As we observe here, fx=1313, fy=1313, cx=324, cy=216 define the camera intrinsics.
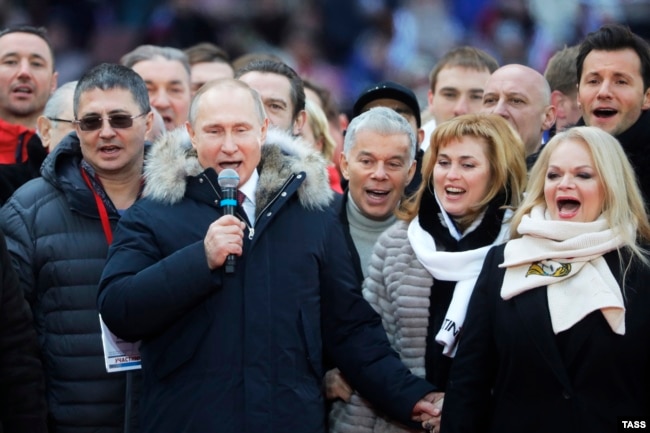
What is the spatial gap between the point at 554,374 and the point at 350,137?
173 cm

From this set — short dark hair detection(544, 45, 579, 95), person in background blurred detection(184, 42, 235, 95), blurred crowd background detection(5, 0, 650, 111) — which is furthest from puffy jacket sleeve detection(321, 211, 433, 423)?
blurred crowd background detection(5, 0, 650, 111)

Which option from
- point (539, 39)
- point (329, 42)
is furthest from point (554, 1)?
point (329, 42)

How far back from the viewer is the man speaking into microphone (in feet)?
16.9

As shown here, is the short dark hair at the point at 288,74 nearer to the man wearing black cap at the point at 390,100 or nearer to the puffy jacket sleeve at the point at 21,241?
the man wearing black cap at the point at 390,100

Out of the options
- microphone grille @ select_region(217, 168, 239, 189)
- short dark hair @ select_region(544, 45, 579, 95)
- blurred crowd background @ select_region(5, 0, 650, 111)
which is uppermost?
blurred crowd background @ select_region(5, 0, 650, 111)

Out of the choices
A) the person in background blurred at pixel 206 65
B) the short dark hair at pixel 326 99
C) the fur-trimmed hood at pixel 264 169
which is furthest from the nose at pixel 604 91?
the person in background blurred at pixel 206 65

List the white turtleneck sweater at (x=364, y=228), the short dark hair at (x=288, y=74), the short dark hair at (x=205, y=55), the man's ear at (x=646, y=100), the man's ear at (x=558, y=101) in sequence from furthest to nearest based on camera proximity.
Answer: the short dark hair at (x=205, y=55) → the man's ear at (x=558, y=101) → the short dark hair at (x=288, y=74) → the white turtleneck sweater at (x=364, y=228) → the man's ear at (x=646, y=100)

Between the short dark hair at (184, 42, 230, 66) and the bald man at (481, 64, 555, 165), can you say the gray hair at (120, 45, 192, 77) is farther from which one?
the bald man at (481, 64, 555, 165)

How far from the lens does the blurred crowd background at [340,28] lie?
12.8m

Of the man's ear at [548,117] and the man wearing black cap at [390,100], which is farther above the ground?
the man wearing black cap at [390,100]

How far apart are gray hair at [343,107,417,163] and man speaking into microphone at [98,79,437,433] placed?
581 millimetres

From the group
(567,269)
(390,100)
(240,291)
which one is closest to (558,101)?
(390,100)

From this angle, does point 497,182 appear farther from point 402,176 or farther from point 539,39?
point 539,39

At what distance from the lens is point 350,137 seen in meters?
6.27
